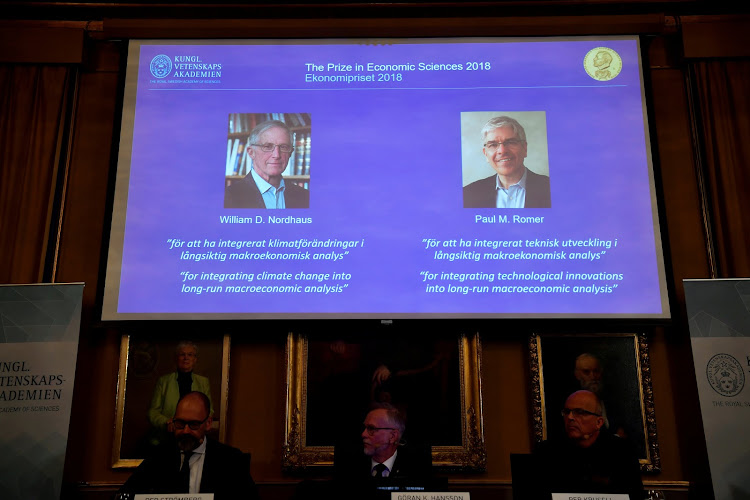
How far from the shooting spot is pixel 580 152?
4496mm

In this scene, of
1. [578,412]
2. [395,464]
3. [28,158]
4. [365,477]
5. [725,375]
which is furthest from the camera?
[28,158]

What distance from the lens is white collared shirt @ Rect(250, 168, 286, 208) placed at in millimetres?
4426

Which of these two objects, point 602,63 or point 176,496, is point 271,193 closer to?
point 176,496

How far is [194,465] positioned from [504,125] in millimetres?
2749

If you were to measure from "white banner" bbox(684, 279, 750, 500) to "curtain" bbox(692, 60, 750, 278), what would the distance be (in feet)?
1.53

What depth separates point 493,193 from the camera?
4.43 meters

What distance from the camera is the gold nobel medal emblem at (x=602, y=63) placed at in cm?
464

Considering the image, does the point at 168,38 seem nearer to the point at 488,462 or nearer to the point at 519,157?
the point at 519,157

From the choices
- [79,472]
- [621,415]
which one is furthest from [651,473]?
[79,472]

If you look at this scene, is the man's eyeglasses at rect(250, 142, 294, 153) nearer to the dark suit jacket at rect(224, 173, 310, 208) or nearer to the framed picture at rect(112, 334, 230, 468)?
the dark suit jacket at rect(224, 173, 310, 208)

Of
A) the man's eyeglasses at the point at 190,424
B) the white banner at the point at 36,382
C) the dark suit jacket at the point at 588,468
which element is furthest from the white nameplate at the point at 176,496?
the dark suit jacket at the point at 588,468

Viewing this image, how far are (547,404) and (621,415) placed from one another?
432 millimetres

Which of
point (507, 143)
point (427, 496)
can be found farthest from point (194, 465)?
point (507, 143)

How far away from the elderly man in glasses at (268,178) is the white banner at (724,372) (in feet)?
7.85
